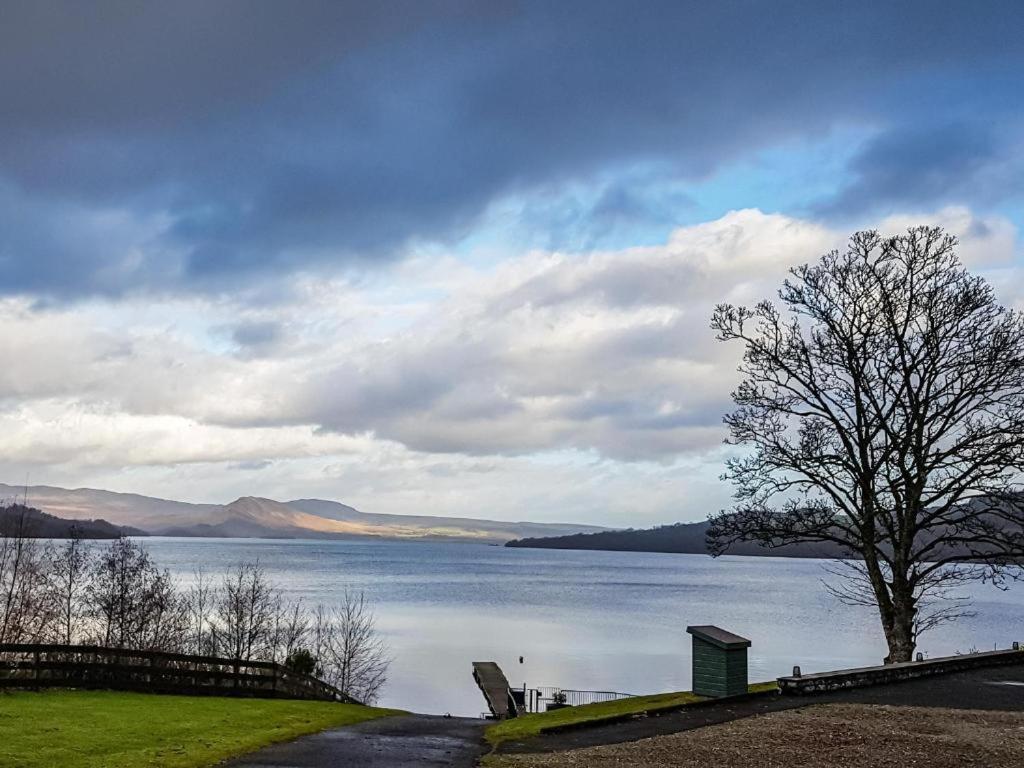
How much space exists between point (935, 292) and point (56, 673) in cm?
2803

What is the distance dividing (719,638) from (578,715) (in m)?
4.17

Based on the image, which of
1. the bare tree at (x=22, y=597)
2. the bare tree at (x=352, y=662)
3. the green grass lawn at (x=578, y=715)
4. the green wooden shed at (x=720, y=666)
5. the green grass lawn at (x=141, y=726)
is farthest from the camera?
the bare tree at (x=352, y=662)

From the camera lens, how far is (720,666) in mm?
22828

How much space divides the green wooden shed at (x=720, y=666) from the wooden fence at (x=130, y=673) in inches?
503

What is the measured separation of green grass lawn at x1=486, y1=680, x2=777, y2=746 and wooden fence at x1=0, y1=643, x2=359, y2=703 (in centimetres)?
852

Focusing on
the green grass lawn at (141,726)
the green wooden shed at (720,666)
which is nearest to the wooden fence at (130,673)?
the green grass lawn at (141,726)

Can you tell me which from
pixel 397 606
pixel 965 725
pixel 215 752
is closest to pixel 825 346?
pixel 965 725

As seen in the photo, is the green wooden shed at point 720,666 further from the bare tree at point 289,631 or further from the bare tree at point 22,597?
the bare tree at point 22,597

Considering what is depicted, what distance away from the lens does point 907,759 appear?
48.5ft

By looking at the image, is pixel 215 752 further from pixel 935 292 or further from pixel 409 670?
pixel 409 670

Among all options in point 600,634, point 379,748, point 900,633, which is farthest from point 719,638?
point 600,634

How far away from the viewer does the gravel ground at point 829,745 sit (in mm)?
14797

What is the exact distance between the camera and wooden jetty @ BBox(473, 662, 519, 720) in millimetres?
43428

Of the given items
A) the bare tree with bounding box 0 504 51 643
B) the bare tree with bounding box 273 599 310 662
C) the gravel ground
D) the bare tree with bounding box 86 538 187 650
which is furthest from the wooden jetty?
the bare tree with bounding box 0 504 51 643
